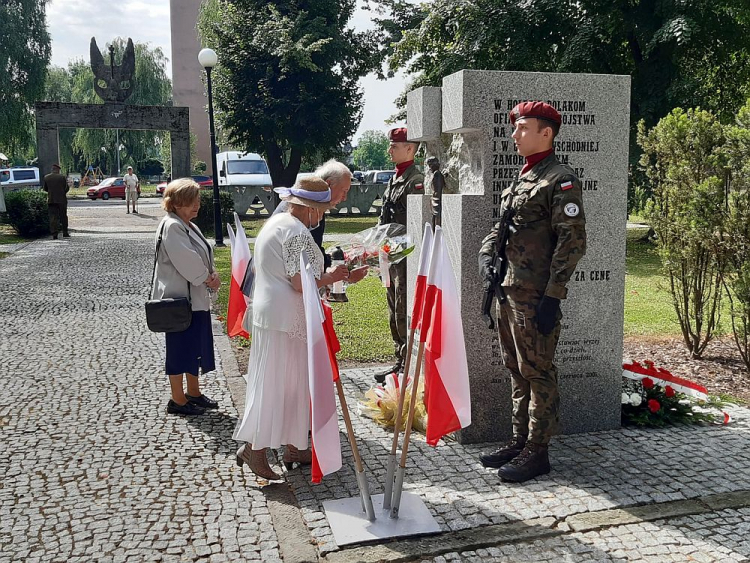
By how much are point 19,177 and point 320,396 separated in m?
52.0

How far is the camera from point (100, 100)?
5788 cm

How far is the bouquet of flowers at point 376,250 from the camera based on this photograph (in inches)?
202

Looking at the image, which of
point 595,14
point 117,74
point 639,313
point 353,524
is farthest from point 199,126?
point 353,524

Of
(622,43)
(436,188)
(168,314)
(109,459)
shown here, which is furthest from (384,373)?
(622,43)

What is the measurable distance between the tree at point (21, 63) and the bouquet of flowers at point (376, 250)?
98.1ft

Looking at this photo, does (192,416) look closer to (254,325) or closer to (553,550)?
(254,325)

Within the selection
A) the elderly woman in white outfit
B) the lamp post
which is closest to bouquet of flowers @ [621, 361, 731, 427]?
the elderly woman in white outfit

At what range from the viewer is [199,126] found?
75250 mm

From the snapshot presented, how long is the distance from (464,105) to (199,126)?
243 ft

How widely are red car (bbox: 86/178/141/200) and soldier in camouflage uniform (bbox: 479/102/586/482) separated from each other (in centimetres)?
5039

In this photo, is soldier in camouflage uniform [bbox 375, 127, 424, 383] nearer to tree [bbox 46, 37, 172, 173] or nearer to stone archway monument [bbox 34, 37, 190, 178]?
stone archway monument [bbox 34, 37, 190, 178]

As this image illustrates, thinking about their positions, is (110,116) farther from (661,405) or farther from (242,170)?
(661,405)

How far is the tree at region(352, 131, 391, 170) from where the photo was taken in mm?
110725

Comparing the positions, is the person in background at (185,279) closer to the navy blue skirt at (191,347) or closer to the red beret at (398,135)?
the navy blue skirt at (191,347)
